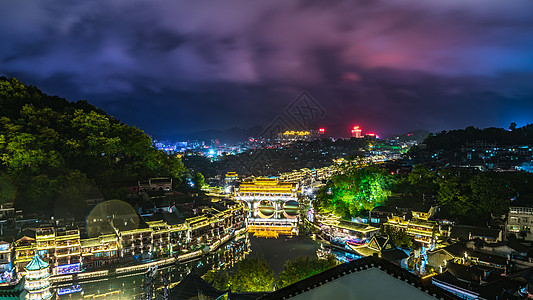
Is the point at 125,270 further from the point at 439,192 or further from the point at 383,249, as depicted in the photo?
the point at 439,192

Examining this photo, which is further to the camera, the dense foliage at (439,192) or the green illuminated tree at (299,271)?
the dense foliage at (439,192)

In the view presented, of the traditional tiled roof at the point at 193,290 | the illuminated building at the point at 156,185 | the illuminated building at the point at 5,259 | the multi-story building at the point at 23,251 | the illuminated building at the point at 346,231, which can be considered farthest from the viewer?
the illuminated building at the point at 156,185

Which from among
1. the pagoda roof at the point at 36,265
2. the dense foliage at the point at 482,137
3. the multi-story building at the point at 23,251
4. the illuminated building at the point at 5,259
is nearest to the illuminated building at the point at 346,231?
the pagoda roof at the point at 36,265

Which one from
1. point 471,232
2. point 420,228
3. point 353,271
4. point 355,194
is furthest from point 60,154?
point 471,232

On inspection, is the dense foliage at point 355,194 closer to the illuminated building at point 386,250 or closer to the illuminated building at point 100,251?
the illuminated building at point 386,250

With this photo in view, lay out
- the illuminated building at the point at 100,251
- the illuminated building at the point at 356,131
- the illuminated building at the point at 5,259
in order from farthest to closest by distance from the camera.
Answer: the illuminated building at the point at 356,131, the illuminated building at the point at 100,251, the illuminated building at the point at 5,259

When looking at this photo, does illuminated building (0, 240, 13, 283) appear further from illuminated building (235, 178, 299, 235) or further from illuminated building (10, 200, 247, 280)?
illuminated building (235, 178, 299, 235)

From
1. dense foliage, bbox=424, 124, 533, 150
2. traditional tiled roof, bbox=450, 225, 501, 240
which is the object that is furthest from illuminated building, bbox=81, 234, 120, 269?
dense foliage, bbox=424, 124, 533, 150
